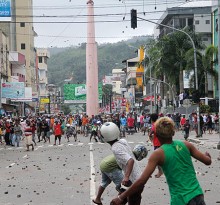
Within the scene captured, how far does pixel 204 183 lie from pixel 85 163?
24.3ft

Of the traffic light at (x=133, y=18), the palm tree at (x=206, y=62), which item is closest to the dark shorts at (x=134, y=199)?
the traffic light at (x=133, y=18)

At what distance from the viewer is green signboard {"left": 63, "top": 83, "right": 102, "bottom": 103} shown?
94.2 metres

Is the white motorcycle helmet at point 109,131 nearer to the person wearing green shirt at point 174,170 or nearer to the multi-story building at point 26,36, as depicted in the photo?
the person wearing green shirt at point 174,170

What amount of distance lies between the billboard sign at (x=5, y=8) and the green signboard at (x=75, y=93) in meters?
50.3

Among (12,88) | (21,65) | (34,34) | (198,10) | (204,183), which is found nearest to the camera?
(204,183)

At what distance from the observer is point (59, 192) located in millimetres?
13227

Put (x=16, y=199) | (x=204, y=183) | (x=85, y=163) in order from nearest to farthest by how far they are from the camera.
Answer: (x=16, y=199)
(x=204, y=183)
(x=85, y=163)

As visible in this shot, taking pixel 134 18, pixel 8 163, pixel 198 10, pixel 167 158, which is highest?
pixel 198 10

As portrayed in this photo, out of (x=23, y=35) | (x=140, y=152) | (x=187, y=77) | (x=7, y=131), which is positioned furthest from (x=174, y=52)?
(x=140, y=152)

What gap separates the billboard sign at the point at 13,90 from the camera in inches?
2835

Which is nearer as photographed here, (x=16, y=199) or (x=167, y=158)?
(x=167, y=158)

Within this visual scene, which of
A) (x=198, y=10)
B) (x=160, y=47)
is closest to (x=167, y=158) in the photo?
(x=160, y=47)

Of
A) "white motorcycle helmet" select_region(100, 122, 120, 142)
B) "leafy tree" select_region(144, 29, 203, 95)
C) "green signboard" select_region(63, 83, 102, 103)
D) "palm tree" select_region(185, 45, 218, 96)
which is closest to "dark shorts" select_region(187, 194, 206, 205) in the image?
"white motorcycle helmet" select_region(100, 122, 120, 142)

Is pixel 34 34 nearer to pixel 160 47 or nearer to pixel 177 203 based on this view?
pixel 160 47
